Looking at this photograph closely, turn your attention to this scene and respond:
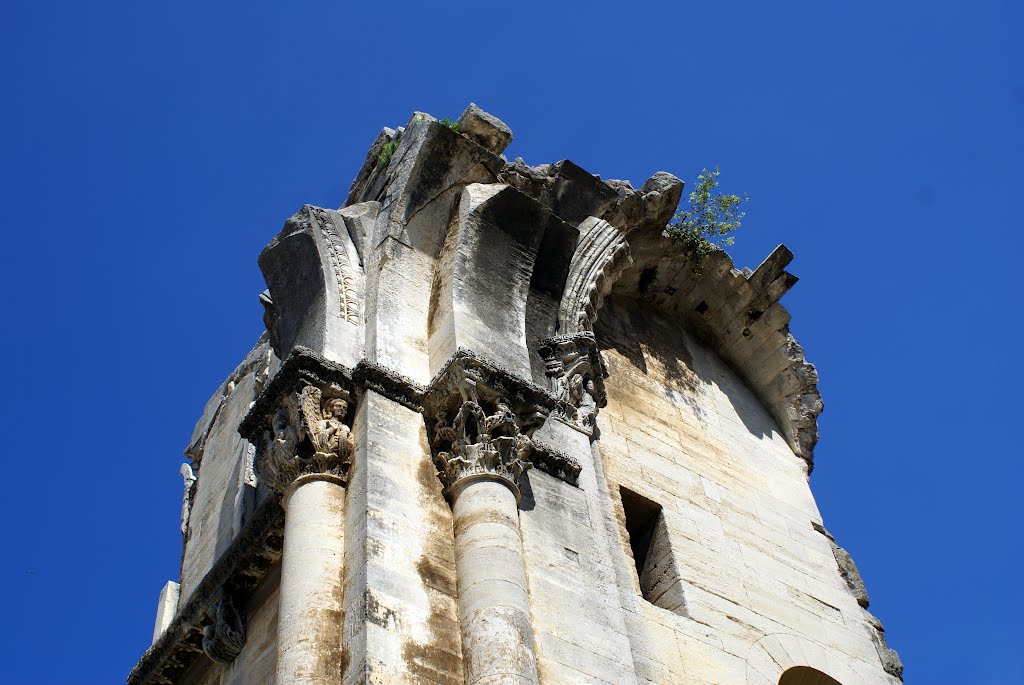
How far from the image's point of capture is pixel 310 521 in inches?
248

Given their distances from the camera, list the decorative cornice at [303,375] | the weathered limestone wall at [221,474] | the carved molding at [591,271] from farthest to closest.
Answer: the carved molding at [591,271] < the weathered limestone wall at [221,474] < the decorative cornice at [303,375]

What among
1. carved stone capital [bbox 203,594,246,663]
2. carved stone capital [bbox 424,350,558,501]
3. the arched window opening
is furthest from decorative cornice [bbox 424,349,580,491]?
the arched window opening

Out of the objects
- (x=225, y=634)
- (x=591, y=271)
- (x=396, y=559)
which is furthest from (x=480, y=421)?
(x=591, y=271)

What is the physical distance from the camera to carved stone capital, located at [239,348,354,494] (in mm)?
6594

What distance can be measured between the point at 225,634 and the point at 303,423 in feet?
4.31

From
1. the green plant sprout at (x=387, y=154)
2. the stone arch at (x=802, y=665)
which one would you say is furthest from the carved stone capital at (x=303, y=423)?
the stone arch at (x=802, y=665)

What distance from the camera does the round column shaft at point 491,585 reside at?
5574 millimetres

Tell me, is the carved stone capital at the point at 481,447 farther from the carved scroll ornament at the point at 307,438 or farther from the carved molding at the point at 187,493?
the carved molding at the point at 187,493

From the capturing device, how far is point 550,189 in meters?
9.48

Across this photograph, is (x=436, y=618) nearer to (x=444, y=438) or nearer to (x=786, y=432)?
(x=444, y=438)

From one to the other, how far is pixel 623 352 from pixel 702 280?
1605mm

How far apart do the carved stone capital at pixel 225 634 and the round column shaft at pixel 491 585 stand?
5.09 ft

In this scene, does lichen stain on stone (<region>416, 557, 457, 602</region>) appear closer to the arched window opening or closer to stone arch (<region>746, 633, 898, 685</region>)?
stone arch (<region>746, 633, 898, 685</region>)

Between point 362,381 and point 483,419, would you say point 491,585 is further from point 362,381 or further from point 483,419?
point 362,381
